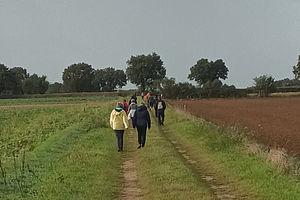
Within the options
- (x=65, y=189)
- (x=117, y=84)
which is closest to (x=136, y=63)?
(x=117, y=84)

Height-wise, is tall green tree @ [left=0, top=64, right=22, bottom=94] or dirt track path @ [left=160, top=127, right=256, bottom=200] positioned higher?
tall green tree @ [left=0, top=64, right=22, bottom=94]

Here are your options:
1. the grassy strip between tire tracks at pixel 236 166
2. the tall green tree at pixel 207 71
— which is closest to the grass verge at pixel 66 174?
the grassy strip between tire tracks at pixel 236 166

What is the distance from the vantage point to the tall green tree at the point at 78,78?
465 feet

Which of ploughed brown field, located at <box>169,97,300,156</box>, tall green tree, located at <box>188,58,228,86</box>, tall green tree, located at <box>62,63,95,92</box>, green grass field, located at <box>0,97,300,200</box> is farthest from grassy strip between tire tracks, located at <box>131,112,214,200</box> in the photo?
tall green tree, located at <box>188,58,228,86</box>

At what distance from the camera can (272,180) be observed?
9945mm

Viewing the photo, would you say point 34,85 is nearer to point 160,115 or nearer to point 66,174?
point 160,115

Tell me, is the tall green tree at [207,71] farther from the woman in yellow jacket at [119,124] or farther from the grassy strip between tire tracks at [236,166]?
the woman in yellow jacket at [119,124]

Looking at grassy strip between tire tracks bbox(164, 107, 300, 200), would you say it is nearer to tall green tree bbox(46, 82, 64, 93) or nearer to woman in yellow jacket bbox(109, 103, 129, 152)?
woman in yellow jacket bbox(109, 103, 129, 152)

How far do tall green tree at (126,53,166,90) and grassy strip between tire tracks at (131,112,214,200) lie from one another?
117 m

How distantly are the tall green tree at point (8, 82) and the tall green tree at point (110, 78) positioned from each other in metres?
50.2

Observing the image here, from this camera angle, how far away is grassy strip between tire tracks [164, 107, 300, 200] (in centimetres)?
929

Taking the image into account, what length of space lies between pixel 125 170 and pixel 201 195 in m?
3.81

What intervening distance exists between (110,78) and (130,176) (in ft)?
521

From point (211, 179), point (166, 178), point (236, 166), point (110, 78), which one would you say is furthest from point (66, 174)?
point (110, 78)
